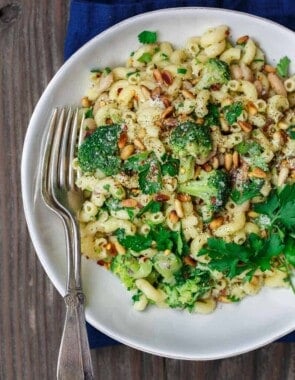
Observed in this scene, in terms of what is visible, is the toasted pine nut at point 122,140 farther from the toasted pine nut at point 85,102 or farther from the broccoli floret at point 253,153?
the broccoli floret at point 253,153

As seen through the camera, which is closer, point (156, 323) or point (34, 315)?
point (156, 323)

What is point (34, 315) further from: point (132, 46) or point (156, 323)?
point (132, 46)

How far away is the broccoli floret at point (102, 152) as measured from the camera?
1.81 m

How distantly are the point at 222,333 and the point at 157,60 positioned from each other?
33.3 inches

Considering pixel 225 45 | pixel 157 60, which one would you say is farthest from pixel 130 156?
pixel 225 45

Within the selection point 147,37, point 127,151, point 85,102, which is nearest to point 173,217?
point 127,151

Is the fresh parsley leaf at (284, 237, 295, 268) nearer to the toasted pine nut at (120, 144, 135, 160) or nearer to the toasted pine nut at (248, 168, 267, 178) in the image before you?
the toasted pine nut at (248, 168, 267, 178)

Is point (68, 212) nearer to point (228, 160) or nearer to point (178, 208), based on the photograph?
point (178, 208)

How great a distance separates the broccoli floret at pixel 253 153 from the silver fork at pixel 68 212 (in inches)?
19.4

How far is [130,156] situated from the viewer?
Result: 1829mm

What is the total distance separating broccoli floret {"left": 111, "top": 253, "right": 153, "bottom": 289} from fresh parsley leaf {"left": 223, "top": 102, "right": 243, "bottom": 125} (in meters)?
0.47

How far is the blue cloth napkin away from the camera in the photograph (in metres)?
1.96

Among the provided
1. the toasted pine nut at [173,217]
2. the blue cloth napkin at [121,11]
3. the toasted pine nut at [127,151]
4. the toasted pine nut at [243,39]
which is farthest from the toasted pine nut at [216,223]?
the blue cloth napkin at [121,11]

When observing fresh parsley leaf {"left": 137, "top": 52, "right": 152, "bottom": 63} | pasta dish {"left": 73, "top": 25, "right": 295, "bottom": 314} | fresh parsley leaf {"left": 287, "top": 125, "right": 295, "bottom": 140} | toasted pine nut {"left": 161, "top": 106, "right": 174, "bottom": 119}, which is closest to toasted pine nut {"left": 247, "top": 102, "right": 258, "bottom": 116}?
pasta dish {"left": 73, "top": 25, "right": 295, "bottom": 314}
